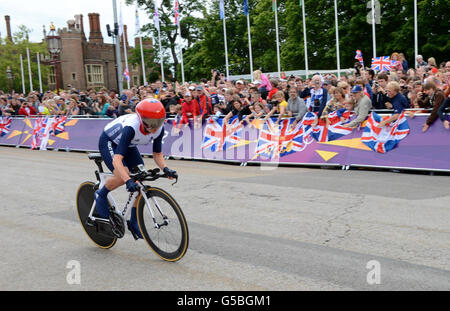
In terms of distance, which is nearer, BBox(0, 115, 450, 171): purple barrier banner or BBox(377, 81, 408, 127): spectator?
BBox(0, 115, 450, 171): purple barrier banner

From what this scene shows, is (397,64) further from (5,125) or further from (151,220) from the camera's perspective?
(5,125)

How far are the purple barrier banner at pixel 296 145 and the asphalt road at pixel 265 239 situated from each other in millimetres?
535

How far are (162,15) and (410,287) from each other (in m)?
61.0

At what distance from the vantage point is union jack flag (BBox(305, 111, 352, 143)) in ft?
40.2

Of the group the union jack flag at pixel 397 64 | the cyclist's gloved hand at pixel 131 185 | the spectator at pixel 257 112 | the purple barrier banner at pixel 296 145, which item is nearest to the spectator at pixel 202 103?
the purple barrier banner at pixel 296 145

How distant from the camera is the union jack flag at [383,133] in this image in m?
11.3

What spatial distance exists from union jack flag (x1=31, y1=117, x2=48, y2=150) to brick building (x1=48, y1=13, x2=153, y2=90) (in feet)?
212

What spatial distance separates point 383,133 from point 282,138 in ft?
9.13

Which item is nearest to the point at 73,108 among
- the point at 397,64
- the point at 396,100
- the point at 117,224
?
the point at 397,64

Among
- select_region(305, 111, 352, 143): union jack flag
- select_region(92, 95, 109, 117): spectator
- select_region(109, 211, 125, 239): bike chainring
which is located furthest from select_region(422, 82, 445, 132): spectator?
select_region(92, 95, 109, 117): spectator

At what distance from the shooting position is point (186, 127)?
15.7m

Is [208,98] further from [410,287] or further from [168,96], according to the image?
[410,287]

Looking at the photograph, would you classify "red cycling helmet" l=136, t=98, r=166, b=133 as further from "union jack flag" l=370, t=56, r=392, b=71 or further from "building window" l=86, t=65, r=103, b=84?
"building window" l=86, t=65, r=103, b=84

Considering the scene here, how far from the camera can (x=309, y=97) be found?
14.2 m
